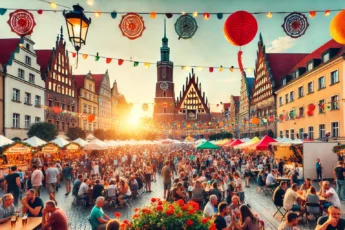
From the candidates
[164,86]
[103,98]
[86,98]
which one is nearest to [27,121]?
[86,98]

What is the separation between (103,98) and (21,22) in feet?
168

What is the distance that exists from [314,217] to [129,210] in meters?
6.96

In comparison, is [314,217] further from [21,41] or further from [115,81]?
[115,81]

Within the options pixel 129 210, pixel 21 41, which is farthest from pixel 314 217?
pixel 21 41

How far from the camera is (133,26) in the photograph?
899 centimetres

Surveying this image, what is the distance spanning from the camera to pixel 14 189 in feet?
38.9

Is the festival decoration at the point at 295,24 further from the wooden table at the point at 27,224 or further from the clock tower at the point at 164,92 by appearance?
the clock tower at the point at 164,92

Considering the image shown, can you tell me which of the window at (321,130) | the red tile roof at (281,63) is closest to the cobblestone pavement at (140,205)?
the window at (321,130)

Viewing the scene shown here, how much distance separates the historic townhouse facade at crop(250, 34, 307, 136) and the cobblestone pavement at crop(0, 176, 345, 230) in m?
27.1

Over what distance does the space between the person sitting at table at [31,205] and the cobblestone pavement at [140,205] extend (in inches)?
78.0

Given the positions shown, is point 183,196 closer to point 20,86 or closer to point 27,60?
point 20,86

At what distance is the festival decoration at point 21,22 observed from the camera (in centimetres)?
894

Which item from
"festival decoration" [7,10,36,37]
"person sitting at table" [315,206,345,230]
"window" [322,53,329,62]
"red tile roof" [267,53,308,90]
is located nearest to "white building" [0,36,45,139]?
"festival decoration" [7,10,36,37]

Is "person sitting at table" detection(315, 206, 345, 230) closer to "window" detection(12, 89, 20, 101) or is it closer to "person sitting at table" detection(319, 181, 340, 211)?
"person sitting at table" detection(319, 181, 340, 211)
